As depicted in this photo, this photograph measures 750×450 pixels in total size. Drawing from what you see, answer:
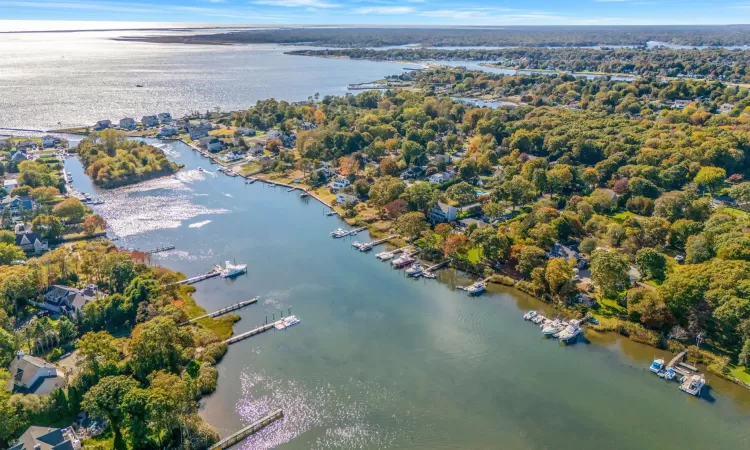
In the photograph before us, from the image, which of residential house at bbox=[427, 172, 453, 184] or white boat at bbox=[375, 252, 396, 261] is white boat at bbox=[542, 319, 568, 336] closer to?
white boat at bbox=[375, 252, 396, 261]

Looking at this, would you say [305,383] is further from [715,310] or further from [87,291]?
[715,310]

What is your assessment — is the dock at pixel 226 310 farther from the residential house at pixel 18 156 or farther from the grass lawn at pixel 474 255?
the residential house at pixel 18 156

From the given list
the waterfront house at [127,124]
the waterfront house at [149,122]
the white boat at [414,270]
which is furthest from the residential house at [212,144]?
the white boat at [414,270]

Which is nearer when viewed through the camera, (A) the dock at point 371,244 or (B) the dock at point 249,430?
(B) the dock at point 249,430

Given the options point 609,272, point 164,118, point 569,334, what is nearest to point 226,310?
point 569,334

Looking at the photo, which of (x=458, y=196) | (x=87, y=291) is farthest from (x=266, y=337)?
(x=458, y=196)

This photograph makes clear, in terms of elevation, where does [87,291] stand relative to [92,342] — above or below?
below

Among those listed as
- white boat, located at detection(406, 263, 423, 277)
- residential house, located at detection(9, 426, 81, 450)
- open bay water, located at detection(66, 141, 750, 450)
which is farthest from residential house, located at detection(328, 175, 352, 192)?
residential house, located at detection(9, 426, 81, 450)

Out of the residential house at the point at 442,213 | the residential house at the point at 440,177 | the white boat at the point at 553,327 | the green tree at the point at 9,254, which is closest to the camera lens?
the white boat at the point at 553,327
